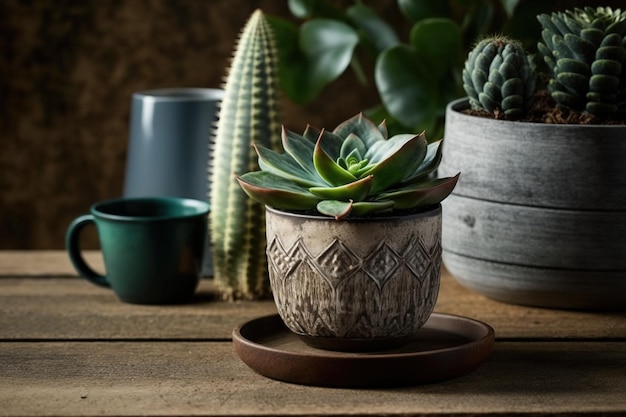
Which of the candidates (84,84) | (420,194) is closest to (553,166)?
(420,194)

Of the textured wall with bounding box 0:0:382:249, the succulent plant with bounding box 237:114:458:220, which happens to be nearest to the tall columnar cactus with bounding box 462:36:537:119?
the succulent plant with bounding box 237:114:458:220

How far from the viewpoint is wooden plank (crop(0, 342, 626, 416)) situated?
0.66 m

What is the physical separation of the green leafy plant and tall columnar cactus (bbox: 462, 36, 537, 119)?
26cm

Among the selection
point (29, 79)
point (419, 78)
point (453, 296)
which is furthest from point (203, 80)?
point (453, 296)

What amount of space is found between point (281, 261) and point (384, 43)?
0.62m

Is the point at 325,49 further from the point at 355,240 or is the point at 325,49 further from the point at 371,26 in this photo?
the point at 355,240

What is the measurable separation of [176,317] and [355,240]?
0.88 ft

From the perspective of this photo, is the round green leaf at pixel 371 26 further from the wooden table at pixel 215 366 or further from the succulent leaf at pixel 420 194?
the succulent leaf at pixel 420 194

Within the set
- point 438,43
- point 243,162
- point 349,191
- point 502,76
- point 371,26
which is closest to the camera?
point 349,191

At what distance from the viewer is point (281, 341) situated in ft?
2.55

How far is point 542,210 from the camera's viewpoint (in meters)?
0.85

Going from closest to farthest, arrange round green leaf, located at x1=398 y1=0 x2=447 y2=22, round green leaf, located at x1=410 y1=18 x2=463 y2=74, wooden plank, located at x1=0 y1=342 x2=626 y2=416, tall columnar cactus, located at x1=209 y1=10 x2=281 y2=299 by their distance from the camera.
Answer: wooden plank, located at x1=0 y1=342 x2=626 y2=416, tall columnar cactus, located at x1=209 y1=10 x2=281 y2=299, round green leaf, located at x1=410 y1=18 x2=463 y2=74, round green leaf, located at x1=398 y1=0 x2=447 y2=22

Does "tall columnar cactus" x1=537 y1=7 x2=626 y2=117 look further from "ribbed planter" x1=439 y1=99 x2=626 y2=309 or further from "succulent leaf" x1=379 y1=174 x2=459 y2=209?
"succulent leaf" x1=379 y1=174 x2=459 y2=209

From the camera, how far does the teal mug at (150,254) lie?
90cm
